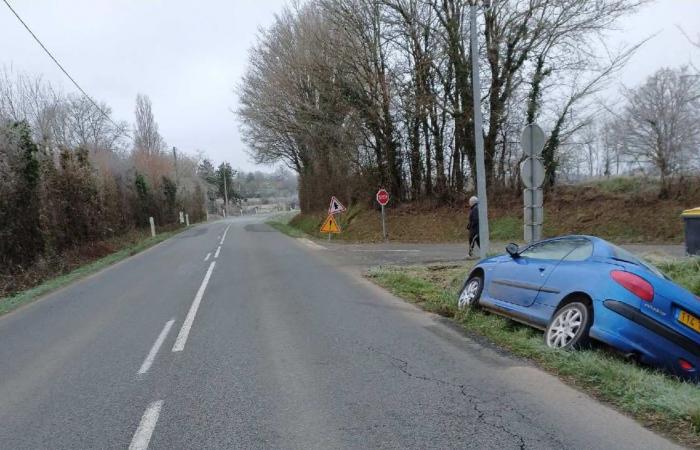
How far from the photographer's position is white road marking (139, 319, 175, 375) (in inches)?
235

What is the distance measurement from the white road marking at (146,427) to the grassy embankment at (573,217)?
18579 mm

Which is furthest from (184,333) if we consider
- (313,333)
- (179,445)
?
(179,445)

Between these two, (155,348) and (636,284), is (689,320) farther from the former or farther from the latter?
(155,348)

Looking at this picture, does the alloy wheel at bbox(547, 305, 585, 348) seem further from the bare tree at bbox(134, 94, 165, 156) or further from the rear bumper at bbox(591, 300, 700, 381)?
the bare tree at bbox(134, 94, 165, 156)

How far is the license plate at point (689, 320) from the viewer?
5.08 meters

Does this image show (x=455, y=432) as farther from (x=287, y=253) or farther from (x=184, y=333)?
(x=287, y=253)

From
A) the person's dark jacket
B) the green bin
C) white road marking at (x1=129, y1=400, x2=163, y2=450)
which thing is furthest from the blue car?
the person's dark jacket

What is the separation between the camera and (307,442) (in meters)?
3.90

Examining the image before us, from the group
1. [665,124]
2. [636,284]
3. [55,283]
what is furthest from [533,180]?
[665,124]

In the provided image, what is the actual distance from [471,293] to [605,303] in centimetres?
299

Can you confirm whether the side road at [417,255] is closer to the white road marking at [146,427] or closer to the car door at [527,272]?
the car door at [527,272]

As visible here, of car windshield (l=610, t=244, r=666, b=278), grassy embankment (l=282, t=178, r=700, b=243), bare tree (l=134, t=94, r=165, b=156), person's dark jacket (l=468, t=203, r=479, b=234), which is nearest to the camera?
car windshield (l=610, t=244, r=666, b=278)

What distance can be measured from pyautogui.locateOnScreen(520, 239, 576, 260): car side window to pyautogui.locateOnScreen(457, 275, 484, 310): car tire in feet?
2.95

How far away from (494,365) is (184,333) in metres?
4.23
